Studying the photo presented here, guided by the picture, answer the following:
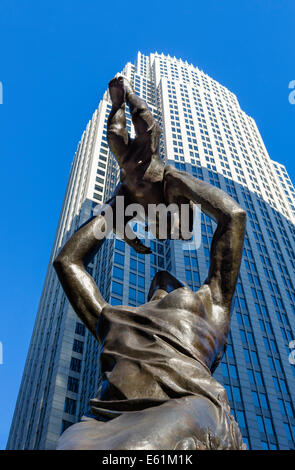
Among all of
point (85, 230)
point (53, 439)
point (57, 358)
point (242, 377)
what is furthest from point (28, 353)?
point (85, 230)

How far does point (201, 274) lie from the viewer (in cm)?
5194

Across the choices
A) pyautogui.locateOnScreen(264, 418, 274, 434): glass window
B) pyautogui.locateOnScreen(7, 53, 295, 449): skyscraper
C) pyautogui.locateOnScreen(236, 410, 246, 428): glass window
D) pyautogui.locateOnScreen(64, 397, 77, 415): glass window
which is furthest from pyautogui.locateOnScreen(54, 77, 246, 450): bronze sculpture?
pyautogui.locateOnScreen(64, 397, 77, 415): glass window

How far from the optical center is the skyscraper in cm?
4350

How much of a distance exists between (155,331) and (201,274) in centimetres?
4969

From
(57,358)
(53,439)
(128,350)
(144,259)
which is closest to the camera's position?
(128,350)

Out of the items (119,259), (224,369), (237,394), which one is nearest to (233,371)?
(224,369)

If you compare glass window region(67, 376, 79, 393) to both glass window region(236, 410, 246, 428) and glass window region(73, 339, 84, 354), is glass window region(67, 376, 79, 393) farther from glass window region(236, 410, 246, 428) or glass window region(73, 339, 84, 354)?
glass window region(236, 410, 246, 428)

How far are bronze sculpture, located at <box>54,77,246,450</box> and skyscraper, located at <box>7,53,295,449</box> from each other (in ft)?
129

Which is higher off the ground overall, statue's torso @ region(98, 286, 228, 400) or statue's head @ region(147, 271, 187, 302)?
statue's head @ region(147, 271, 187, 302)

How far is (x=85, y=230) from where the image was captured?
3479mm

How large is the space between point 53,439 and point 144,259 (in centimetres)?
2387

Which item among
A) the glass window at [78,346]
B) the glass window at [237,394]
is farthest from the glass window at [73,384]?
Result: the glass window at [237,394]

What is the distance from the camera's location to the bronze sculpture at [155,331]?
2.16m
